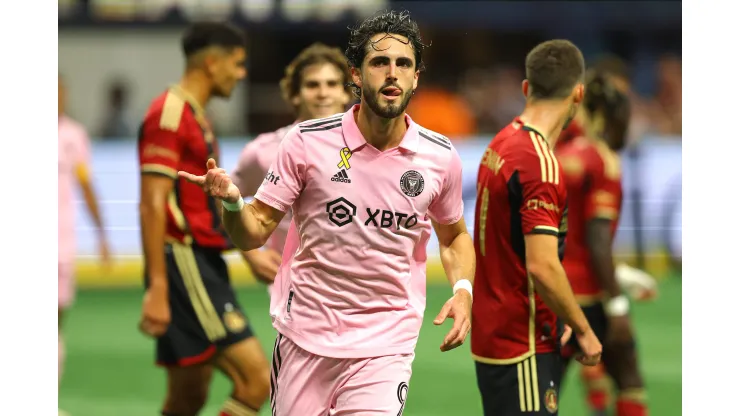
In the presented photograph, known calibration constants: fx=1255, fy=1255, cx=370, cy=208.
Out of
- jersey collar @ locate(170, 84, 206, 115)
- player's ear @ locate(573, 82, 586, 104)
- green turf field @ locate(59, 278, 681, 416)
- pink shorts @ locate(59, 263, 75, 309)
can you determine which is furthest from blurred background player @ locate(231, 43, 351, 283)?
pink shorts @ locate(59, 263, 75, 309)

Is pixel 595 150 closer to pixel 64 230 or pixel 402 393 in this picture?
pixel 402 393

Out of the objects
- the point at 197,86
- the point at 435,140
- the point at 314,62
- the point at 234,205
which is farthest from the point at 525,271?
the point at 197,86

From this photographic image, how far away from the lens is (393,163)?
191 inches

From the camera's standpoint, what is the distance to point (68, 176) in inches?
382

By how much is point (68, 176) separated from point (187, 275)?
3.31 m

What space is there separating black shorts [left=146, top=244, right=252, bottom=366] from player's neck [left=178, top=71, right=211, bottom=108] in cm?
85

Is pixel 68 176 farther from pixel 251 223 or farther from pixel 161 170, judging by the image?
pixel 251 223

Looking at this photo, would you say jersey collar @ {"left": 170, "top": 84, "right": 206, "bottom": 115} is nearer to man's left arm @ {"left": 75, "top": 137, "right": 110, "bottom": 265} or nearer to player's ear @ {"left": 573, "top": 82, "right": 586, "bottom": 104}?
player's ear @ {"left": 573, "top": 82, "right": 586, "bottom": 104}

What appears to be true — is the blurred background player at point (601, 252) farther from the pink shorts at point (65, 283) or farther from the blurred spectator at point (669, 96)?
the blurred spectator at point (669, 96)

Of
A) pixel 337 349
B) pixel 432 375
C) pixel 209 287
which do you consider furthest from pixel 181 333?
pixel 432 375

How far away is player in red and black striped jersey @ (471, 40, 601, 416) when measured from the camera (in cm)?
526

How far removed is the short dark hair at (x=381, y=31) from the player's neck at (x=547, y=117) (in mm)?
830

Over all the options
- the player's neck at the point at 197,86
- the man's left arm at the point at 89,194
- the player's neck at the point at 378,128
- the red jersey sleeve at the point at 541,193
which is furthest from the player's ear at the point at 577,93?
the man's left arm at the point at 89,194

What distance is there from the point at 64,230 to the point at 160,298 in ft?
10.1
